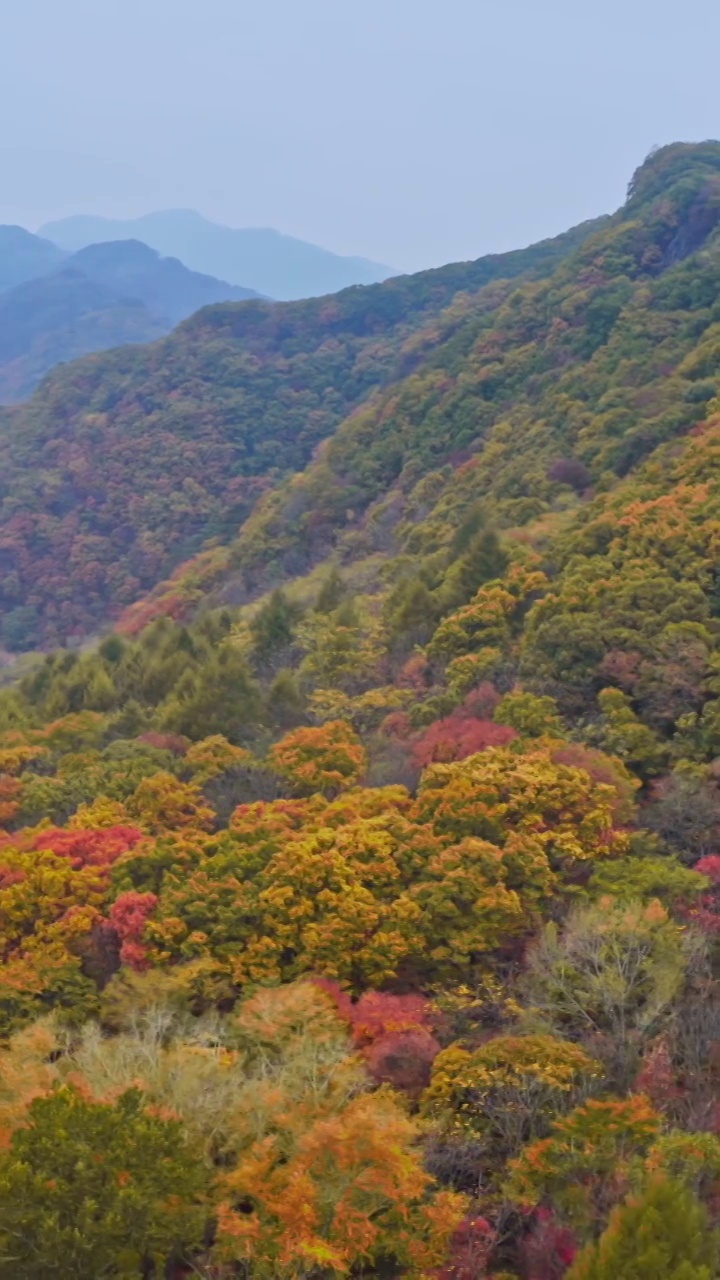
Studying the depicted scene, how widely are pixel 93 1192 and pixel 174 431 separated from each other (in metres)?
79.2

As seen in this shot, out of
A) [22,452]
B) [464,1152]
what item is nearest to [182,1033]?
[464,1152]

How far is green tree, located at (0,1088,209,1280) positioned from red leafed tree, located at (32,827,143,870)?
9.73 metres

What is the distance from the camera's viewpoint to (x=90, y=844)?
20812mm

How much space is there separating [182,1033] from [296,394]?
268 ft

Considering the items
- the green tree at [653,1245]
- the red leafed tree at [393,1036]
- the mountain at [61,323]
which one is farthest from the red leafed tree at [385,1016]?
the mountain at [61,323]

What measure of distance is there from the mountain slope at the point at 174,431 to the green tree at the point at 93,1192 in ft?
201

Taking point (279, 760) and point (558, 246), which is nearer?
point (279, 760)

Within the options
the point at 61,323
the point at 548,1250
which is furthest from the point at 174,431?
the point at 61,323

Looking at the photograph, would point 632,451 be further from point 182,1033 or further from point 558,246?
point 558,246

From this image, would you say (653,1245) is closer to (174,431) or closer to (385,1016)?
(385,1016)

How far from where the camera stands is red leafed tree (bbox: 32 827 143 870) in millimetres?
20359

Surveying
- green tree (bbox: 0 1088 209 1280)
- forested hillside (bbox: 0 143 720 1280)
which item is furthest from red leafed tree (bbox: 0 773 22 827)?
green tree (bbox: 0 1088 209 1280)

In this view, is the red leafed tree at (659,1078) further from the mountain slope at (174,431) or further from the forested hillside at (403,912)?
the mountain slope at (174,431)

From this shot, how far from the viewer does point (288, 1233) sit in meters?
10.3
